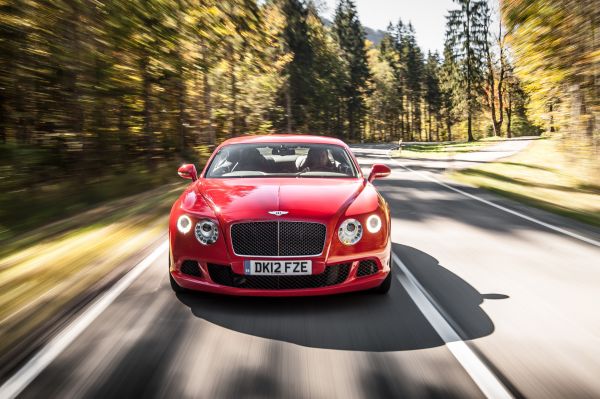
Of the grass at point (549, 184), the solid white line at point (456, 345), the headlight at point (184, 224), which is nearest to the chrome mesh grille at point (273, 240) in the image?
the headlight at point (184, 224)

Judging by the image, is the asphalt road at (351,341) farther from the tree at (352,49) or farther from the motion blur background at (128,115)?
the tree at (352,49)

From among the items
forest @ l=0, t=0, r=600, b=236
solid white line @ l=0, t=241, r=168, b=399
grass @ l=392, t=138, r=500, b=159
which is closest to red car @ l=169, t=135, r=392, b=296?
solid white line @ l=0, t=241, r=168, b=399

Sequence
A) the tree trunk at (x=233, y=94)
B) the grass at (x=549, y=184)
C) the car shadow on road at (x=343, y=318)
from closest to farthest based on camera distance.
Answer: the car shadow on road at (x=343, y=318), the grass at (x=549, y=184), the tree trunk at (x=233, y=94)

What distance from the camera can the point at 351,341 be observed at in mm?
3516

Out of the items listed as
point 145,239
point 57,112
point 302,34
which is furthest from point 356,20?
point 145,239

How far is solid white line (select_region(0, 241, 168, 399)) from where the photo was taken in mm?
2826

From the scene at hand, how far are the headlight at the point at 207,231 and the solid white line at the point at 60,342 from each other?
3.18 ft

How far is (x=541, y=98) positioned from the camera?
56.0ft

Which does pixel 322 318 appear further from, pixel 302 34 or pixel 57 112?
pixel 302 34

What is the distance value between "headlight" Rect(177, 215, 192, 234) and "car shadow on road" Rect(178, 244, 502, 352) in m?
0.61

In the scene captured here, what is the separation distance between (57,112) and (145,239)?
6789mm

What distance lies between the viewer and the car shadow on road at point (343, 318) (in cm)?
353

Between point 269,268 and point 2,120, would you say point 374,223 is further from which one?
point 2,120

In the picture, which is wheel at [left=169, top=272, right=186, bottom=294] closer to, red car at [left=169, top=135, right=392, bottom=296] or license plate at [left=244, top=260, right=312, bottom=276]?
red car at [left=169, top=135, right=392, bottom=296]
